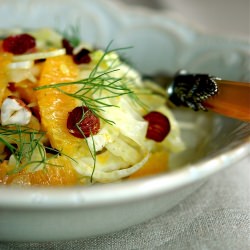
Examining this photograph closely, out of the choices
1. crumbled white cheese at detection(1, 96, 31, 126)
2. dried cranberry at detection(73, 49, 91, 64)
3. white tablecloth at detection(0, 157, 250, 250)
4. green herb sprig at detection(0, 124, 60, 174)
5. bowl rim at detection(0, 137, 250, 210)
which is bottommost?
white tablecloth at detection(0, 157, 250, 250)

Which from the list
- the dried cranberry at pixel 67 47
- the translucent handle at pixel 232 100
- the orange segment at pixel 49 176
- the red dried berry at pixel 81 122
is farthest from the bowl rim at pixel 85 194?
the dried cranberry at pixel 67 47

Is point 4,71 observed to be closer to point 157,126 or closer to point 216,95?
point 157,126

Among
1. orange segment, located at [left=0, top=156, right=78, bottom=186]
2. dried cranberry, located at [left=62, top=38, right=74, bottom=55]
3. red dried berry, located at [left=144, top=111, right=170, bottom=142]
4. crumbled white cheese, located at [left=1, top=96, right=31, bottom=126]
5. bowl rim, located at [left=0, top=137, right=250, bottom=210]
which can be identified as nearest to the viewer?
bowl rim, located at [left=0, top=137, right=250, bottom=210]

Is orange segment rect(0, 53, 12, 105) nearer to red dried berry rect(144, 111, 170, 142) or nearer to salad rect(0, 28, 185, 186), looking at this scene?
salad rect(0, 28, 185, 186)

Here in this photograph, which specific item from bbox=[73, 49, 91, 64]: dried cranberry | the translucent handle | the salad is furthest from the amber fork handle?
bbox=[73, 49, 91, 64]: dried cranberry

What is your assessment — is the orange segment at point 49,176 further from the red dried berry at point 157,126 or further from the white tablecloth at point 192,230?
the red dried berry at point 157,126

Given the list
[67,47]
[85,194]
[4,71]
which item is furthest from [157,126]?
[85,194]

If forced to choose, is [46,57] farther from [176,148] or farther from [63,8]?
[63,8]
